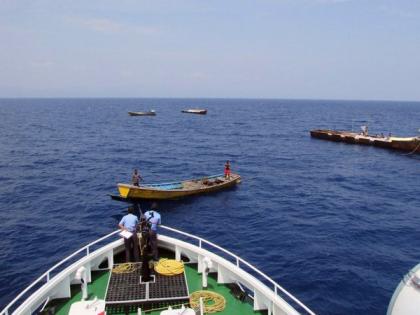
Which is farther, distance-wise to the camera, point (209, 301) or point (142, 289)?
point (142, 289)

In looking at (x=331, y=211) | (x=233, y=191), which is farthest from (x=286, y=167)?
(x=331, y=211)

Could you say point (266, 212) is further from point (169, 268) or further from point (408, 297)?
point (408, 297)

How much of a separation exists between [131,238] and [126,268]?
1076 millimetres

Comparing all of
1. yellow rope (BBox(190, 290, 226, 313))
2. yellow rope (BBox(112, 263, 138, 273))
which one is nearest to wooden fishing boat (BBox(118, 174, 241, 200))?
yellow rope (BBox(112, 263, 138, 273))

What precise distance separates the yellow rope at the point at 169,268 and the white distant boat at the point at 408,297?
6.30m

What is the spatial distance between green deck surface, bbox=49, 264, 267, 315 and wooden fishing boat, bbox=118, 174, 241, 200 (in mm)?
20164

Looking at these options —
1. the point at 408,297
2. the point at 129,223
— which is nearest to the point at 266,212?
the point at 129,223

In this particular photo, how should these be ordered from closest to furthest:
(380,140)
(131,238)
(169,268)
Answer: (169,268) < (131,238) < (380,140)

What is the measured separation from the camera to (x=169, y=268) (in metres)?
12.6

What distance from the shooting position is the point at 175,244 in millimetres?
14289

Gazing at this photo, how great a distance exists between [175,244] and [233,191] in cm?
2702

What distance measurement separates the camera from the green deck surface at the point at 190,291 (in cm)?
1102

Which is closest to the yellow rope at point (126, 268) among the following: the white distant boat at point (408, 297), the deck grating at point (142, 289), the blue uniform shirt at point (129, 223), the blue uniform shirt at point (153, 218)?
the deck grating at point (142, 289)

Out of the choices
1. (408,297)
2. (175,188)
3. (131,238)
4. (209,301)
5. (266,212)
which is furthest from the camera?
(175,188)
